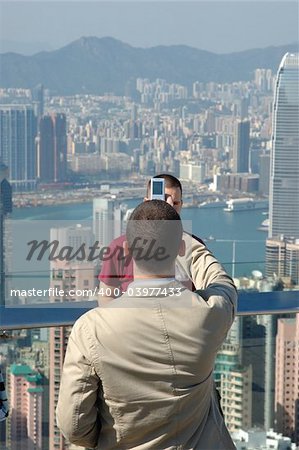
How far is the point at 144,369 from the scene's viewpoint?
112 cm

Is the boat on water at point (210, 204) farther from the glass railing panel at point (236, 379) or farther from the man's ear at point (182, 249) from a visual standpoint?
the man's ear at point (182, 249)

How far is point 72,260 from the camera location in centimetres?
229

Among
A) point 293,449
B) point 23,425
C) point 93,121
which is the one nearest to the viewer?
point 23,425

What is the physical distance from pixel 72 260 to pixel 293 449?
765 mm

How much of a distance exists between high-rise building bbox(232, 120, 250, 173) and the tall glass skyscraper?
3.46ft

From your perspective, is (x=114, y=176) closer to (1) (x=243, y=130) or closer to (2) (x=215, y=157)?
(2) (x=215, y=157)

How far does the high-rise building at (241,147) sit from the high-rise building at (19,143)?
7.75m

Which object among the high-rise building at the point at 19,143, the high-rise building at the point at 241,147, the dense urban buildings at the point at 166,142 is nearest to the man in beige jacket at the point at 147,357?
the dense urban buildings at the point at 166,142

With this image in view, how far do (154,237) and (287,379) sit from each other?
1.33 m

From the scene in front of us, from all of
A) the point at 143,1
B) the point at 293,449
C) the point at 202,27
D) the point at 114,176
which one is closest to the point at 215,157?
the point at 114,176

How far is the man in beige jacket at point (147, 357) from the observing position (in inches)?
44.0

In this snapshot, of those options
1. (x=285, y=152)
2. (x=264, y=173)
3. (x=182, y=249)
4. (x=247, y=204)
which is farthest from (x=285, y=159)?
(x=182, y=249)

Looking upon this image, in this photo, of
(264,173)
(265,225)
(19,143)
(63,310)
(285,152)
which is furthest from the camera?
(285,152)

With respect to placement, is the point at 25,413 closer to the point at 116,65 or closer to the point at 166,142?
the point at 166,142
